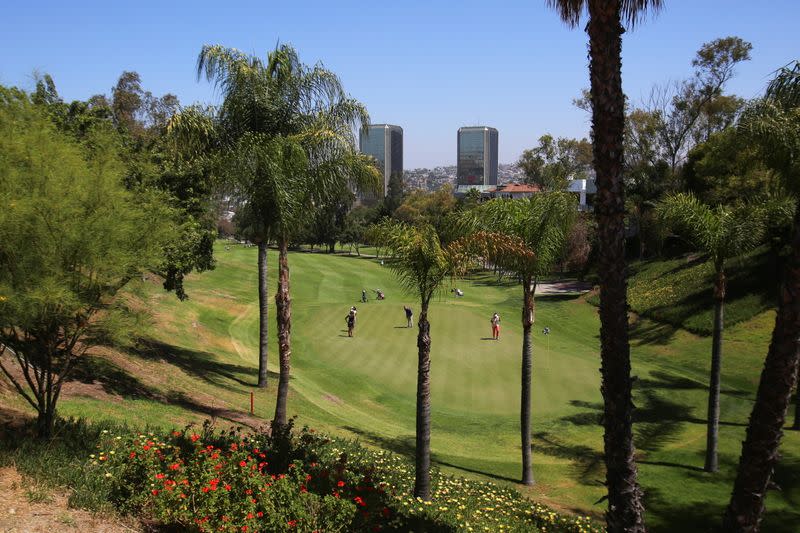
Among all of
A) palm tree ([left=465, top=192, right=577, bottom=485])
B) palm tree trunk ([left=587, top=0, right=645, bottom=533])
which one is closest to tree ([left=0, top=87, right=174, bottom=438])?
palm tree ([left=465, top=192, right=577, bottom=485])

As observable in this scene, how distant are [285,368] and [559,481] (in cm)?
712

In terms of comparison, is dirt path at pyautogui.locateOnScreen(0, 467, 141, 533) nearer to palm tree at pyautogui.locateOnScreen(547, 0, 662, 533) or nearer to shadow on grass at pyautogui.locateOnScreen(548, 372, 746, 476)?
palm tree at pyautogui.locateOnScreen(547, 0, 662, 533)

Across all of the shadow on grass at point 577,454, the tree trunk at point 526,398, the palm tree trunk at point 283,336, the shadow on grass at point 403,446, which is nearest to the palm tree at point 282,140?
the palm tree trunk at point 283,336

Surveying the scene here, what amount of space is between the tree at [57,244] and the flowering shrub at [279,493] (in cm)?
188

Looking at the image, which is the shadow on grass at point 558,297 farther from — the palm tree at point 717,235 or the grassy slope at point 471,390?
the palm tree at point 717,235

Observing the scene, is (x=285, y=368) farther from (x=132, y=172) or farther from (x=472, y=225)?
(x=132, y=172)

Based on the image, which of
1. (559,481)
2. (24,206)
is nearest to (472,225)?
(559,481)

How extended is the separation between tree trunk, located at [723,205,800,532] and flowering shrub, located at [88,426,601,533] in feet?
11.8

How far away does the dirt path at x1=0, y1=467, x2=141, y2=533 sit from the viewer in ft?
23.9

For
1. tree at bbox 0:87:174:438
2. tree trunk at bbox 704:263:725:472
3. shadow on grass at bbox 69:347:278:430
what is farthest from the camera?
tree trunk at bbox 704:263:725:472

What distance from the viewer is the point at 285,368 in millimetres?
14469

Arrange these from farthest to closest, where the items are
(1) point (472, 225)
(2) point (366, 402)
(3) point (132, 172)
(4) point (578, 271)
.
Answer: (4) point (578, 271), (2) point (366, 402), (3) point (132, 172), (1) point (472, 225)

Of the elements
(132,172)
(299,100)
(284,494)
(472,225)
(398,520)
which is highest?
(299,100)

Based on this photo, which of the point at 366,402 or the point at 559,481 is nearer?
the point at 559,481
